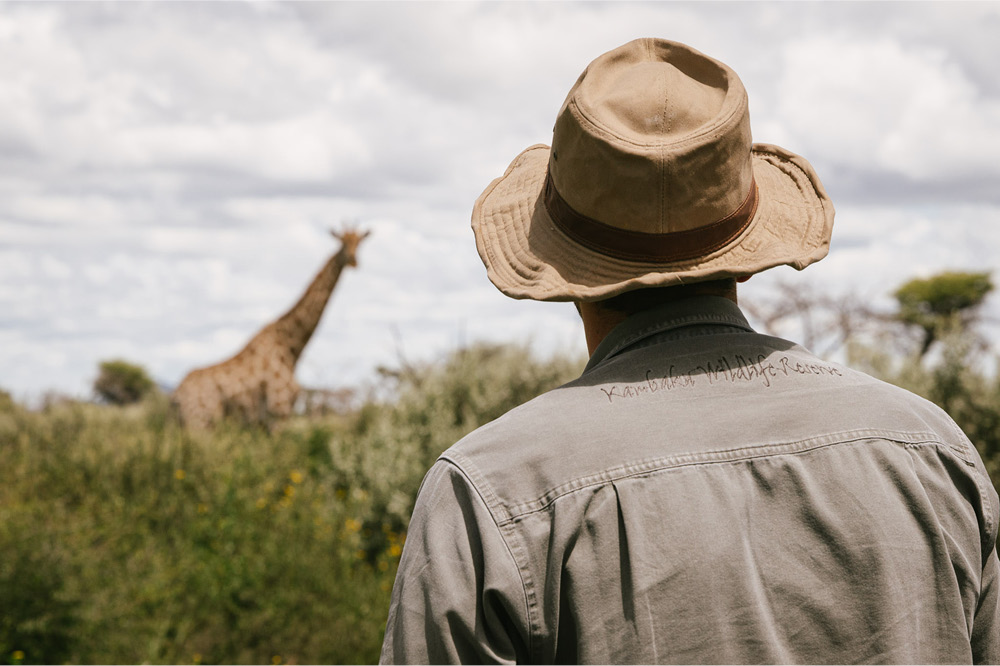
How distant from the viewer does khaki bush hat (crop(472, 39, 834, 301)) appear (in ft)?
5.08

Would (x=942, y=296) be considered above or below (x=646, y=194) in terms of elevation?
above

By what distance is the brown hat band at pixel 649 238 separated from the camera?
1579mm

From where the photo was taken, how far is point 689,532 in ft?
4.37

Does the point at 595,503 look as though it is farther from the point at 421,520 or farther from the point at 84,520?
the point at 84,520

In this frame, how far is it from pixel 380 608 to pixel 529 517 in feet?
15.5

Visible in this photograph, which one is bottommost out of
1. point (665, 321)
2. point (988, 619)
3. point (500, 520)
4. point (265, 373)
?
point (988, 619)

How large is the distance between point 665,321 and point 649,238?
0.16 meters

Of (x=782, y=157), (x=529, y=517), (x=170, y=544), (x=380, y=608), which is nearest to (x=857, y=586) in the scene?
(x=529, y=517)

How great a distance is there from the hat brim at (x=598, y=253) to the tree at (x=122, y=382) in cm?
3227

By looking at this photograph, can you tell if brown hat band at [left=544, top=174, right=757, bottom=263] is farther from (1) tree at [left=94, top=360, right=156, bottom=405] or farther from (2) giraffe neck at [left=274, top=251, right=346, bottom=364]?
(1) tree at [left=94, top=360, right=156, bottom=405]

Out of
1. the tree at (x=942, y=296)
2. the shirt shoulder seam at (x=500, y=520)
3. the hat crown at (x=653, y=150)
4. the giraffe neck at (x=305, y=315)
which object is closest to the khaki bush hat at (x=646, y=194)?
the hat crown at (x=653, y=150)

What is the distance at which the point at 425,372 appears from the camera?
870 centimetres

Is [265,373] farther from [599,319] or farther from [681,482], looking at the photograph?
[681,482]

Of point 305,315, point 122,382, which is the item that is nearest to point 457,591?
point 305,315
